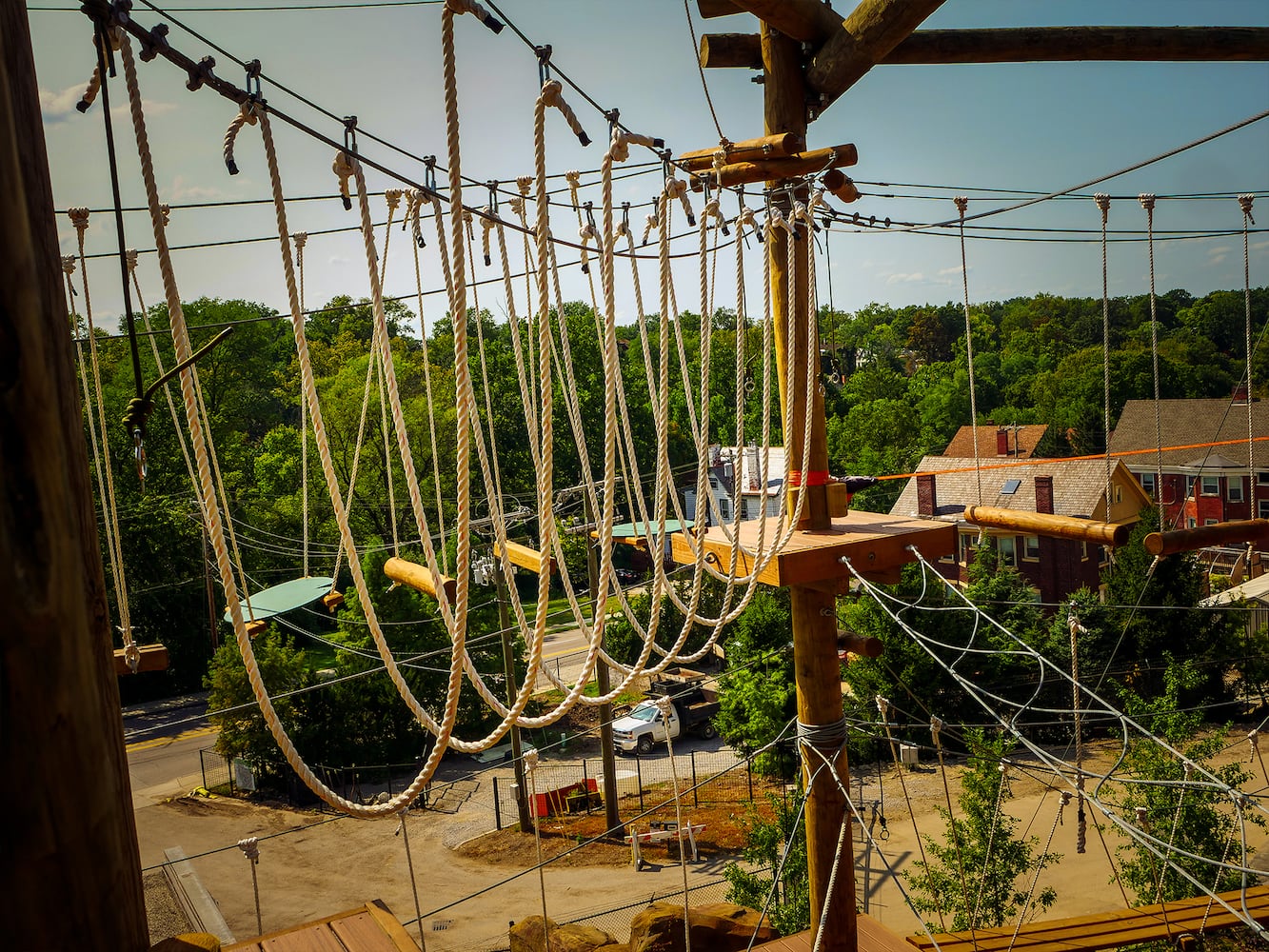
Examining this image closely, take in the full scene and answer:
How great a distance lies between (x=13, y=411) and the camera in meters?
0.80

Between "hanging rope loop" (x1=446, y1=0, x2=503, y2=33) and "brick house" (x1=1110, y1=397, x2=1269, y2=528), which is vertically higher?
"hanging rope loop" (x1=446, y1=0, x2=503, y2=33)

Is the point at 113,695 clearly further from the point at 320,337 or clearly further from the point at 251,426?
the point at 320,337

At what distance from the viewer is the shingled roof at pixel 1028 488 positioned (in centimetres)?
1944

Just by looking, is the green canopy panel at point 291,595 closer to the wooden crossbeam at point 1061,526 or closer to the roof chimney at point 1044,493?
the wooden crossbeam at point 1061,526

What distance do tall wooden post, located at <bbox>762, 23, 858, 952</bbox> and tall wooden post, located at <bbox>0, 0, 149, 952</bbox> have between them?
2965 millimetres

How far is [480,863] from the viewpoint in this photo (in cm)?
1116

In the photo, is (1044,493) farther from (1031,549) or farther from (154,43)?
(154,43)

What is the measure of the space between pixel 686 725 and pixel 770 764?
8.66 feet

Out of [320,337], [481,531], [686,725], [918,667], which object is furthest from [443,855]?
[320,337]

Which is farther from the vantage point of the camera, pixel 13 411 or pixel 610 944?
pixel 610 944

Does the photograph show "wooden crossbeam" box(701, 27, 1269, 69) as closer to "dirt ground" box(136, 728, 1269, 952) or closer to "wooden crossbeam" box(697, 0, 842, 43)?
"wooden crossbeam" box(697, 0, 842, 43)

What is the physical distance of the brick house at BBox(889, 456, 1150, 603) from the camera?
19.0m

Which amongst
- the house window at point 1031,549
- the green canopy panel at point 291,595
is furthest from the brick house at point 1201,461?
the green canopy panel at point 291,595

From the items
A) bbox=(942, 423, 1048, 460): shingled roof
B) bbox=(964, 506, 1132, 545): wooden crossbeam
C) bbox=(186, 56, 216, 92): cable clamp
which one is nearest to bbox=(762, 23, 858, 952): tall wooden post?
bbox=(964, 506, 1132, 545): wooden crossbeam
